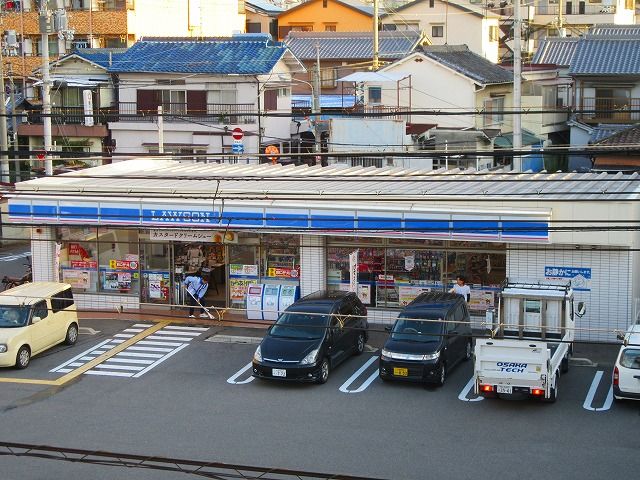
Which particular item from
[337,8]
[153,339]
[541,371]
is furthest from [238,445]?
[337,8]

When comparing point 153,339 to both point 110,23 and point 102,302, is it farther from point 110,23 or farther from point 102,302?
point 110,23

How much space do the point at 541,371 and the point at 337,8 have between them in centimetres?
5047

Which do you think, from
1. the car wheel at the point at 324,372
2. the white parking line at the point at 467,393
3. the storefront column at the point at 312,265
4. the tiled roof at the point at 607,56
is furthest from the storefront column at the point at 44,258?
the tiled roof at the point at 607,56

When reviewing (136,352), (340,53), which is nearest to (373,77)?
(340,53)

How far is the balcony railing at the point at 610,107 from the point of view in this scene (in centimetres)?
3803

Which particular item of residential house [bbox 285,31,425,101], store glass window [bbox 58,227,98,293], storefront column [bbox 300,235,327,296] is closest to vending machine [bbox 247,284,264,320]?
storefront column [bbox 300,235,327,296]

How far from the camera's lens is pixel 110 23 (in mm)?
53719

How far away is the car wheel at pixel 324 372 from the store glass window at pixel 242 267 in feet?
16.9

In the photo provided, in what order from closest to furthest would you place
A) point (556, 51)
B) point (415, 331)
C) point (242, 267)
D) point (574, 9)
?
point (415, 331) → point (242, 267) → point (556, 51) → point (574, 9)

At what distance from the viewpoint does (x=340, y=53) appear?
175 ft

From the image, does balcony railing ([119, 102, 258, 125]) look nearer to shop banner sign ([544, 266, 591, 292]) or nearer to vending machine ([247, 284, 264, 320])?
vending machine ([247, 284, 264, 320])

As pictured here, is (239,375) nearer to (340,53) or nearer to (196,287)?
(196,287)

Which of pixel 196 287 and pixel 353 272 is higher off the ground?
pixel 353 272

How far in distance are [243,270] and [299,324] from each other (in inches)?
191
